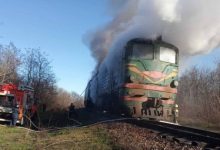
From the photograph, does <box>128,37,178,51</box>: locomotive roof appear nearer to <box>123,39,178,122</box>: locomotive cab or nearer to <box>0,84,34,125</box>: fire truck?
<box>123,39,178,122</box>: locomotive cab

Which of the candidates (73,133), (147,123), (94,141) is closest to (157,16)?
(147,123)

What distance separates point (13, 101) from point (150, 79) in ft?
22.4

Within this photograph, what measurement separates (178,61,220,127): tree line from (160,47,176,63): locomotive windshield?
8461mm

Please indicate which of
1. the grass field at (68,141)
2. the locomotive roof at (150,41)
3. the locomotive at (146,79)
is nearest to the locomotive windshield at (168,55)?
the locomotive at (146,79)

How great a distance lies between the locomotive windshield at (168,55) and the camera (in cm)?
1761

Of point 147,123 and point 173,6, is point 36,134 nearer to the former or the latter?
point 147,123

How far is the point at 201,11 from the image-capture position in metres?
15.5

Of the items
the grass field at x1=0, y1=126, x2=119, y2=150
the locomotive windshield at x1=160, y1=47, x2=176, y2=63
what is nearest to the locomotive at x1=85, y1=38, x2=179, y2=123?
the locomotive windshield at x1=160, y1=47, x2=176, y2=63

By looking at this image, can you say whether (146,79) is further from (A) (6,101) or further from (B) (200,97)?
(B) (200,97)

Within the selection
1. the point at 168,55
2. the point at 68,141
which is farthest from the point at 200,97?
the point at 68,141

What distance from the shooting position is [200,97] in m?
41.9

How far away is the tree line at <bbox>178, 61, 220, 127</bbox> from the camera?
27.1 meters

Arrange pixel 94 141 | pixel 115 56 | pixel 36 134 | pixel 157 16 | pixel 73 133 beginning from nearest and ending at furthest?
pixel 94 141, pixel 73 133, pixel 36 134, pixel 157 16, pixel 115 56

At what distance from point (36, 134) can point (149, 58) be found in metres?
6.13
